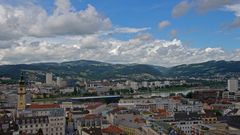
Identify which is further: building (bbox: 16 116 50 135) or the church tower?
the church tower

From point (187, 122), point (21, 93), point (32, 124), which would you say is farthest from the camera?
point (21, 93)

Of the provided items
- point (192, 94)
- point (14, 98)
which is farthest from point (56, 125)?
point (192, 94)

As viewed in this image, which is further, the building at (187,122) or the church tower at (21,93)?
the church tower at (21,93)

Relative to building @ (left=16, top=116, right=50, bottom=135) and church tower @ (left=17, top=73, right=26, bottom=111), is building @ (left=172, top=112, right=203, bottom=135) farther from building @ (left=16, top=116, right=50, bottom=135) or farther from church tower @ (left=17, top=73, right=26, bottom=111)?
church tower @ (left=17, top=73, right=26, bottom=111)

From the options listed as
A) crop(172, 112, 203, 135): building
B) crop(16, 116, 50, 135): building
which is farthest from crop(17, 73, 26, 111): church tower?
crop(172, 112, 203, 135): building

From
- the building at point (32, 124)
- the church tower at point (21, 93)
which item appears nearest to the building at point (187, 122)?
the building at point (32, 124)

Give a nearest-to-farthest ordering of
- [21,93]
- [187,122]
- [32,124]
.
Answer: [32,124]
[187,122]
[21,93]

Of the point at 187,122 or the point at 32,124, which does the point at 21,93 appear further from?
the point at 187,122

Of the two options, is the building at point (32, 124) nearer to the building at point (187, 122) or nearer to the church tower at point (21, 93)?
the church tower at point (21, 93)

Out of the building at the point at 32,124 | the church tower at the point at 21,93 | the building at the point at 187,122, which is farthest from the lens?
the church tower at the point at 21,93

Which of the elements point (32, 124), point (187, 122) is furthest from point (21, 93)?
point (187, 122)

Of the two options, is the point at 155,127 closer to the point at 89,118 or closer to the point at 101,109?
the point at 89,118
